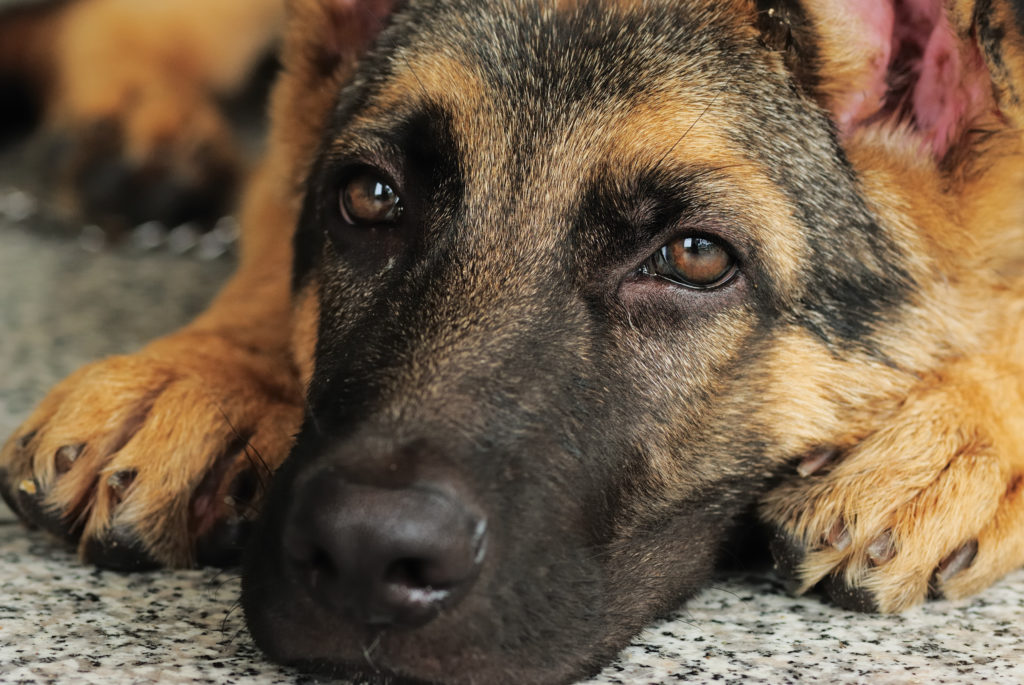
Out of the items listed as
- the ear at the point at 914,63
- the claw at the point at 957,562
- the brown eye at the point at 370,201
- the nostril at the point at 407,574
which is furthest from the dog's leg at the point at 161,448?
the claw at the point at 957,562

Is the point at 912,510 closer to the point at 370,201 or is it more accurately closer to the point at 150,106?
the point at 370,201

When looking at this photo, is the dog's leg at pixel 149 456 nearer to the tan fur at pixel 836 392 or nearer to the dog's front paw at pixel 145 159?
the tan fur at pixel 836 392

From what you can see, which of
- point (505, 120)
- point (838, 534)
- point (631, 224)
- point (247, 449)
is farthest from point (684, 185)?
point (247, 449)

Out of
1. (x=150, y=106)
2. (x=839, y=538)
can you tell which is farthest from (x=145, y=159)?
(x=839, y=538)

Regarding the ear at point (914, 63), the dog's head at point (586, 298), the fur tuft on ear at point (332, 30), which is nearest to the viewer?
the dog's head at point (586, 298)

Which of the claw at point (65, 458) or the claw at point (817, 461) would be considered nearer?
the claw at point (65, 458)

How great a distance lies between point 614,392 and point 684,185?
53cm

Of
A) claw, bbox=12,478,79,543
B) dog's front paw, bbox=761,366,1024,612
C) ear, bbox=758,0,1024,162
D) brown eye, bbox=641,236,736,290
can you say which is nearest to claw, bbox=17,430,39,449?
claw, bbox=12,478,79,543

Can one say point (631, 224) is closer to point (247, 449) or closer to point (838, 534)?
point (838, 534)

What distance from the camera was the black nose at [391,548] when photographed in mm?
2100

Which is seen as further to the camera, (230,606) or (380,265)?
(380,265)

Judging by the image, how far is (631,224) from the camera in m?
2.82

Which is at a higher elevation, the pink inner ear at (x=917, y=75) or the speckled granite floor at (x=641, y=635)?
the pink inner ear at (x=917, y=75)

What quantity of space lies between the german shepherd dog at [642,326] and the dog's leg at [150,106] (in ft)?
8.82
